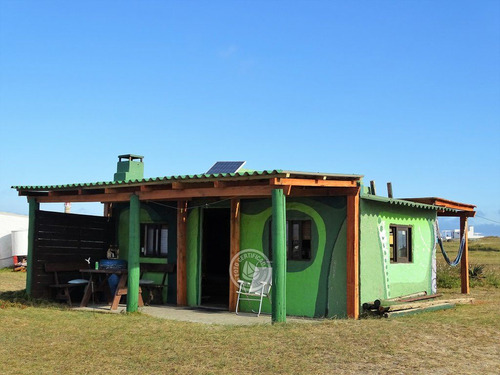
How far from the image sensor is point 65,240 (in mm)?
14023

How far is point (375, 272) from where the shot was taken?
12.1 metres

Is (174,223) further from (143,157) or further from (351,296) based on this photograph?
(351,296)

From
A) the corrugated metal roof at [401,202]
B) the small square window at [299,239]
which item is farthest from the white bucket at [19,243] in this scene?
the corrugated metal roof at [401,202]

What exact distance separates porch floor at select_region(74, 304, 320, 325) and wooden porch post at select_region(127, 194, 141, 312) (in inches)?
12.2

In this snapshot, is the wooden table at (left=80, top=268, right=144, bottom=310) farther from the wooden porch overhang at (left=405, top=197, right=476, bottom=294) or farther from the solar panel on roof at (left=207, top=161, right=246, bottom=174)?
the wooden porch overhang at (left=405, top=197, right=476, bottom=294)

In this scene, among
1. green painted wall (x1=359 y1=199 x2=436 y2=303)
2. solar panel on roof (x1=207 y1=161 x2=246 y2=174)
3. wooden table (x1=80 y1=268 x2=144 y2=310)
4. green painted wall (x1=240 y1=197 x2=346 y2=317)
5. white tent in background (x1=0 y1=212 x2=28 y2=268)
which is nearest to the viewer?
green painted wall (x1=240 y1=197 x2=346 y2=317)

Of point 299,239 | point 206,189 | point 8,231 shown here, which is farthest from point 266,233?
point 8,231

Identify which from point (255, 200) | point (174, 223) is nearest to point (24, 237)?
point (174, 223)

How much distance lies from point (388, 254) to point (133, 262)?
18.2 feet

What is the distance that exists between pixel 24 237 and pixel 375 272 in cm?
1872

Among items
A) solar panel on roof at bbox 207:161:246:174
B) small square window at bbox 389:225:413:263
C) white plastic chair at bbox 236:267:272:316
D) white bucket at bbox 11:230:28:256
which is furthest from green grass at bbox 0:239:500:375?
white bucket at bbox 11:230:28:256

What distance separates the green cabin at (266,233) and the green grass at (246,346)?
4.28ft

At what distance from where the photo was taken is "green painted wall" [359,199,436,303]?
11.7 m

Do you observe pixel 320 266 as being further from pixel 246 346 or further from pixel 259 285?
pixel 246 346
